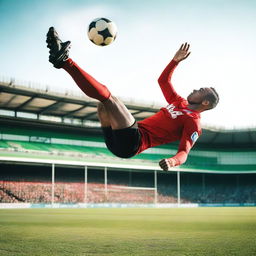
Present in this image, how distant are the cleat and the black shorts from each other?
129 centimetres

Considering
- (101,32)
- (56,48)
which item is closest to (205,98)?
(101,32)

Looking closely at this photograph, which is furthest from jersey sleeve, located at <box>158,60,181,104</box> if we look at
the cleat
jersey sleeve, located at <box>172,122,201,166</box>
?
the cleat

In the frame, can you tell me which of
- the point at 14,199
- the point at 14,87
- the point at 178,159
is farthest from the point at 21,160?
the point at 178,159

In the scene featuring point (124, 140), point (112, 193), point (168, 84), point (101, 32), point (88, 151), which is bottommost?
point (112, 193)

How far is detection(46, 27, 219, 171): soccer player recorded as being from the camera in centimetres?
473

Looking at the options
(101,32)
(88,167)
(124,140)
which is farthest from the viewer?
(88,167)

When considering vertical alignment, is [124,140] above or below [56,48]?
below

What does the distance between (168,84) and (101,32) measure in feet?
4.56

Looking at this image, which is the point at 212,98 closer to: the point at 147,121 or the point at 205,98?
the point at 205,98

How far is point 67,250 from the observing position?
5289mm

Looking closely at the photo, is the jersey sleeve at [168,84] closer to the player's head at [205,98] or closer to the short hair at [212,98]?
the player's head at [205,98]

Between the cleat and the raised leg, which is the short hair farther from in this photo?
the cleat

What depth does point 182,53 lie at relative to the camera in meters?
6.16

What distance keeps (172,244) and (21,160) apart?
29.1 m
